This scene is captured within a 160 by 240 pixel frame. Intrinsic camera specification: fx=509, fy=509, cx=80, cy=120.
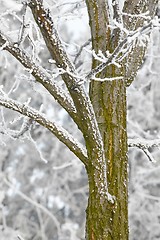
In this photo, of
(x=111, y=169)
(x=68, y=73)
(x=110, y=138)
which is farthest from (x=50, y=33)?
(x=111, y=169)

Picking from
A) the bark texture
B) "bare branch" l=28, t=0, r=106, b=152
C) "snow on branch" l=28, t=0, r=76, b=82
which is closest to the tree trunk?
the bark texture

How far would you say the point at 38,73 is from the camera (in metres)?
2.21

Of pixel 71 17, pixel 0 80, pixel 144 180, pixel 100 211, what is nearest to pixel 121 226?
pixel 100 211

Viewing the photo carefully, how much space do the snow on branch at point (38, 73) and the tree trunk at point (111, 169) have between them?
147 millimetres

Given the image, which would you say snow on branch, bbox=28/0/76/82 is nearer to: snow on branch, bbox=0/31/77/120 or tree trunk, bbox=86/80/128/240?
snow on branch, bbox=0/31/77/120

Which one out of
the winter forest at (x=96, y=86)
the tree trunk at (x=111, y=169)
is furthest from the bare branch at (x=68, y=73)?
the tree trunk at (x=111, y=169)

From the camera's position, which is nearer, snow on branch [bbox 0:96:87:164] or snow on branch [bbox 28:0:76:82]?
snow on branch [bbox 28:0:76:82]

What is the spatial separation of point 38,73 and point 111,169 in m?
0.53

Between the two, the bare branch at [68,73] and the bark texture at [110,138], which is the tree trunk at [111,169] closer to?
the bark texture at [110,138]

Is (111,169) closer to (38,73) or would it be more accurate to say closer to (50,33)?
(38,73)

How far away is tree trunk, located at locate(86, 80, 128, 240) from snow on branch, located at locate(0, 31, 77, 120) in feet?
0.48

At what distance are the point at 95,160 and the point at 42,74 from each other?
0.44 meters

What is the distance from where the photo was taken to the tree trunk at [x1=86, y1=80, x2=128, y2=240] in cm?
218

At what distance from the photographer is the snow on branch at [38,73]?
216 cm
